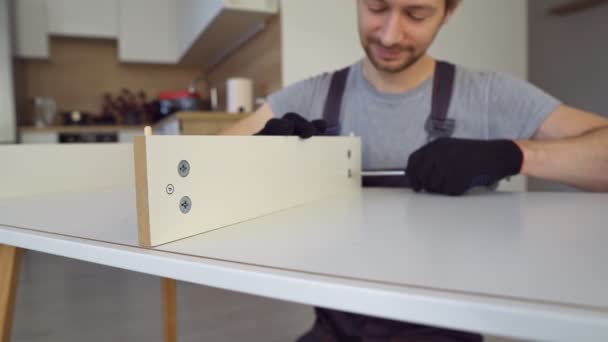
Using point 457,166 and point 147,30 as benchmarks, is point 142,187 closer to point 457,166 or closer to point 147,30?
point 457,166

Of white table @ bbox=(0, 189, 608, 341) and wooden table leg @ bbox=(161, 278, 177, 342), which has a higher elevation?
white table @ bbox=(0, 189, 608, 341)

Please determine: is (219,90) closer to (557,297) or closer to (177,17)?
(177,17)

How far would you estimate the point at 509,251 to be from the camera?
35 cm

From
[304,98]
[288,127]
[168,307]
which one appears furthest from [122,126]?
[288,127]

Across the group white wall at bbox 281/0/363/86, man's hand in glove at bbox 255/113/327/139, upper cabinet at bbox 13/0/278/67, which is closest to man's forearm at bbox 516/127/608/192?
man's hand in glove at bbox 255/113/327/139

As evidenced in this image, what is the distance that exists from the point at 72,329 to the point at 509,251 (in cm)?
172

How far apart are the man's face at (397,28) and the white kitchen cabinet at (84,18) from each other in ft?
8.89

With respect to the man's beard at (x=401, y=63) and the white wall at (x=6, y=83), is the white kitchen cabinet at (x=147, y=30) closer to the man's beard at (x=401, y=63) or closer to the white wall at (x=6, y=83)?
the white wall at (x=6, y=83)

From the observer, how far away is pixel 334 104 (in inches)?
50.2

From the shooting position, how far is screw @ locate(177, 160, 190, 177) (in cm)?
41

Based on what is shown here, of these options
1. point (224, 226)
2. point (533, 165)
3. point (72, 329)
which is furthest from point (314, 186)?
point (72, 329)

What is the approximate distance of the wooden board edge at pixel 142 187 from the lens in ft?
1.22

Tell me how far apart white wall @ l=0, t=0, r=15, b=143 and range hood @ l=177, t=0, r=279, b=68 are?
1077mm

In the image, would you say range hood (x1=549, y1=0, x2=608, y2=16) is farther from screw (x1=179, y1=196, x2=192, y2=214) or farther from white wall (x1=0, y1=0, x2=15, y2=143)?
white wall (x1=0, y1=0, x2=15, y2=143)
